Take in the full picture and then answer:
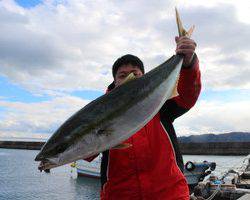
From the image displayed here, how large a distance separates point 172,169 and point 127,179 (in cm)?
49

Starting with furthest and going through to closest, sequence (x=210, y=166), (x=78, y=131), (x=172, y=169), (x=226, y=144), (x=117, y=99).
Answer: (x=226, y=144) < (x=210, y=166) < (x=172, y=169) < (x=117, y=99) < (x=78, y=131)

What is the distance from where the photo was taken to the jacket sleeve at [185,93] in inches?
172

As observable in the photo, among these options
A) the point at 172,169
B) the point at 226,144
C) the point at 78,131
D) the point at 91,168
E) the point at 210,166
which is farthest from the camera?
the point at 226,144

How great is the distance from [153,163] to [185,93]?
87 cm

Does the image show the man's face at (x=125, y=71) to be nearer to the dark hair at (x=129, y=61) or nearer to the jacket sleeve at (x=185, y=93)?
the dark hair at (x=129, y=61)

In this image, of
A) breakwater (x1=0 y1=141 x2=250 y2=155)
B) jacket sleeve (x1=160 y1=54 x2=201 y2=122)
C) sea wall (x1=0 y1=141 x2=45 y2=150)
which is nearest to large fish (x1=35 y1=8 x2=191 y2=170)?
jacket sleeve (x1=160 y1=54 x2=201 y2=122)

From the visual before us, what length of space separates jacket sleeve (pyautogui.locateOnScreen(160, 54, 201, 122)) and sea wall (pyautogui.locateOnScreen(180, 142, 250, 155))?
98.4 metres

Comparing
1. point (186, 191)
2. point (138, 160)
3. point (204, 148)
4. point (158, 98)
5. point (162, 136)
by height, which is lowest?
point (186, 191)

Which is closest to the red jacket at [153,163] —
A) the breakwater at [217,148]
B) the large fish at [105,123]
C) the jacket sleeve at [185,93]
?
the jacket sleeve at [185,93]

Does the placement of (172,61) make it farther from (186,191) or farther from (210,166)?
(210,166)

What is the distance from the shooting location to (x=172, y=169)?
420 centimetres

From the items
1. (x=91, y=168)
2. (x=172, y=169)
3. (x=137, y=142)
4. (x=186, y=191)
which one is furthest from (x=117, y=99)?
(x=91, y=168)

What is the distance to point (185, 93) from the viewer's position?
4426 millimetres

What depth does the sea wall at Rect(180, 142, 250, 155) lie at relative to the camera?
101938 mm
